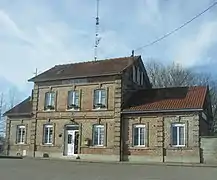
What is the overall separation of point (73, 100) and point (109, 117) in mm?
4308

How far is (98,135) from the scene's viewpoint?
1502 inches

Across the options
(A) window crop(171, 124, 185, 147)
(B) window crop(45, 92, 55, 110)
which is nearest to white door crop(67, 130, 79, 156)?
(B) window crop(45, 92, 55, 110)

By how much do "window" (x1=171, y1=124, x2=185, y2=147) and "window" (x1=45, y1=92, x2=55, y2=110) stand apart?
41.1 feet

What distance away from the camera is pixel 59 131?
4025cm

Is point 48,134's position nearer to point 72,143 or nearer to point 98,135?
point 72,143

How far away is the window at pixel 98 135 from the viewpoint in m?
37.8

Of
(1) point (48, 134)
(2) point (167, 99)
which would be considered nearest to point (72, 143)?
(1) point (48, 134)

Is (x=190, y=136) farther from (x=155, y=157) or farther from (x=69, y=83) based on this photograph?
(x=69, y=83)

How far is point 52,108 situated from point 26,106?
20.3ft

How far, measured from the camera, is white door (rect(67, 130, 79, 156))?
39.4 m

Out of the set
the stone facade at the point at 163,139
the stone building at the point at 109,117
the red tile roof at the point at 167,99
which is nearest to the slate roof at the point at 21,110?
the stone building at the point at 109,117

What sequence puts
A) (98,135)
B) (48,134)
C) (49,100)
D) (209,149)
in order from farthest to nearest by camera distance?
(49,100) → (48,134) → (98,135) → (209,149)

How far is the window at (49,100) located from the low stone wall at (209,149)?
49.6 ft

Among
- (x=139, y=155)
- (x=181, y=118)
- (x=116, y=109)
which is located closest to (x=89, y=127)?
(x=116, y=109)
